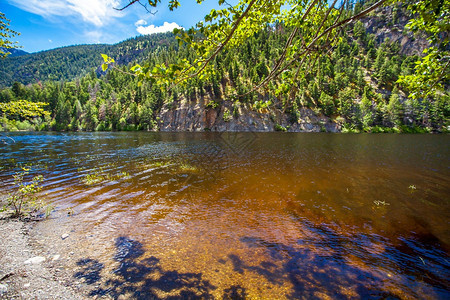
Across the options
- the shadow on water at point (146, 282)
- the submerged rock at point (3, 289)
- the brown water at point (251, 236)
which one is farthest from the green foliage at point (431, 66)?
the submerged rock at point (3, 289)

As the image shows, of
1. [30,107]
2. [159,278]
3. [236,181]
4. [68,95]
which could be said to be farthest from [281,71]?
[68,95]

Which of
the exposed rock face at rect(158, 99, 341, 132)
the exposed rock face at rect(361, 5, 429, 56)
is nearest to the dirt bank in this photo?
the exposed rock face at rect(158, 99, 341, 132)

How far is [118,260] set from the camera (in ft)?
22.6

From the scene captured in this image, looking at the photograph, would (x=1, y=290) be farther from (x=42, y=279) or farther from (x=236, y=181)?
(x=236, y=181)

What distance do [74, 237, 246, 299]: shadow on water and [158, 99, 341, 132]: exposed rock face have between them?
Result: 92.5 meters

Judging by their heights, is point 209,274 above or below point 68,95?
below

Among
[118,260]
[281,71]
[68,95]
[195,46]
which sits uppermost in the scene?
Answer: [68,95]

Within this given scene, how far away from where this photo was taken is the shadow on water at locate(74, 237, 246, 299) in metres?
5.49

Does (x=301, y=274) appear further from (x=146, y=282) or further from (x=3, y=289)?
(x=3, y=289)

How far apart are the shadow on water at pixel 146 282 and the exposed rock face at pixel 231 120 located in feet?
304

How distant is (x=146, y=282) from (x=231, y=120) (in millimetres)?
96136

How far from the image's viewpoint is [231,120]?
328 ft

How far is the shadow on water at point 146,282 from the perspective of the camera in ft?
18.0

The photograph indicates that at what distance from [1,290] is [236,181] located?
13.7 m
